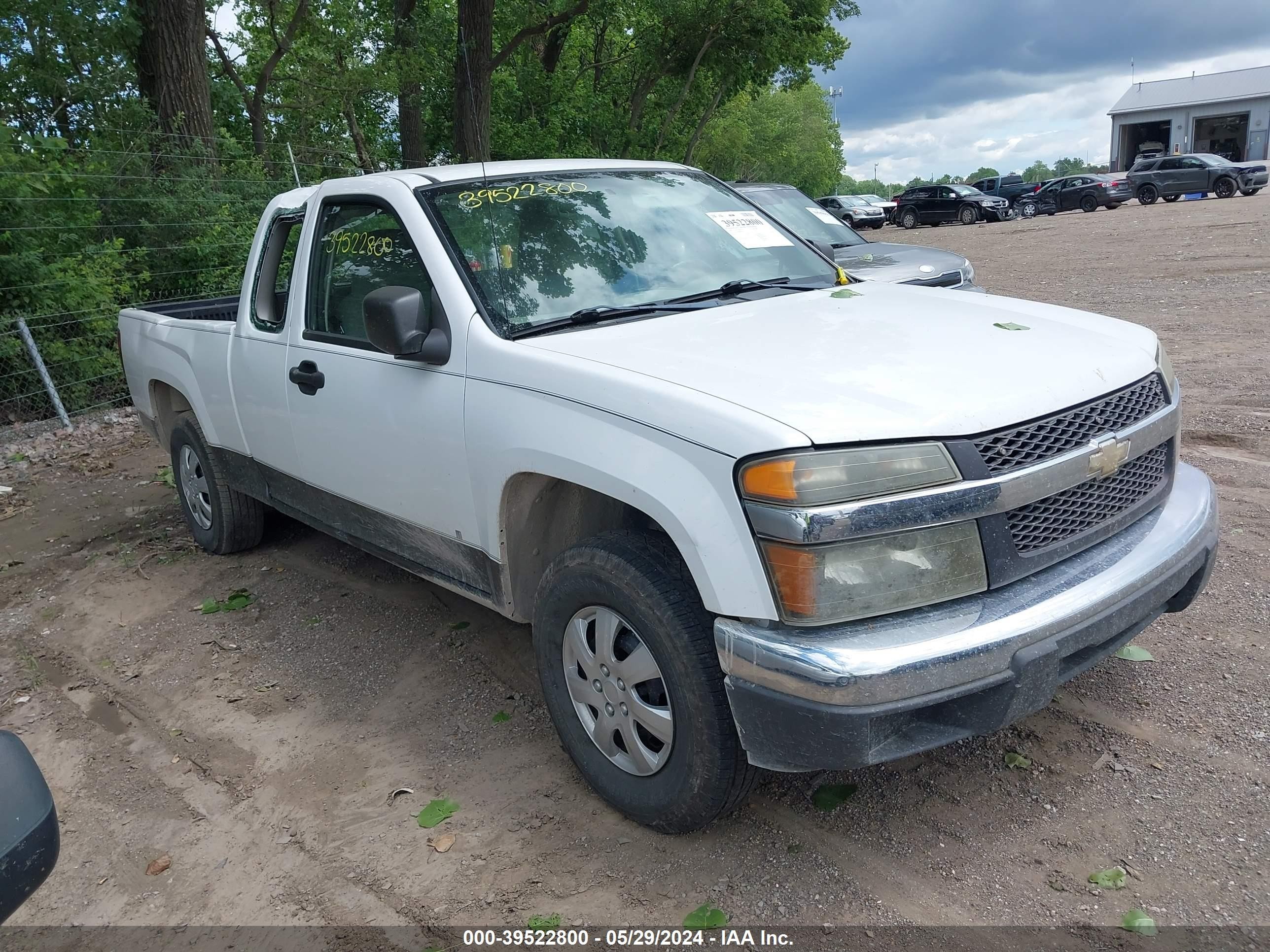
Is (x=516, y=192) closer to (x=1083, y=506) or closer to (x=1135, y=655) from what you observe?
(x=1083, y=506)

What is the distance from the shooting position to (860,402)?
2.51 meters

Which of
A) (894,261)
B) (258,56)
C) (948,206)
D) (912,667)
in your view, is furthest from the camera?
(948,206)

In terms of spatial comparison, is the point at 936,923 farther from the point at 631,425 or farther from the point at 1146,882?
the point at 631,425

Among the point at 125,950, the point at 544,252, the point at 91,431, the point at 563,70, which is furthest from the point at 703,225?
the point at 563,70

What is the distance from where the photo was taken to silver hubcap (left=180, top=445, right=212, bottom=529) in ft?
18.8

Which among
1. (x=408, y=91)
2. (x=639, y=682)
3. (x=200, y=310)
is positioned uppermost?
(x=408, y=91)

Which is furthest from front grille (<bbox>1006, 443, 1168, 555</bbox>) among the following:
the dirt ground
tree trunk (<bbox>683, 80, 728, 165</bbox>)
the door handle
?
tree trunk (<bbox>683, 80, 728, 165</bbox>)

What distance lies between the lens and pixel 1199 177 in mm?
29250

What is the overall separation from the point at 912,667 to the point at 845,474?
1.58ft

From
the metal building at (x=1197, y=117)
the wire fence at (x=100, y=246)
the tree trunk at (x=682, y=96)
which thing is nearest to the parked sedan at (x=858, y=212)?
the tree trunk at (x=682, y=96)

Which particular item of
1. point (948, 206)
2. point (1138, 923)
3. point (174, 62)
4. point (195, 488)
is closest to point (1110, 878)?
point (1138, 923)

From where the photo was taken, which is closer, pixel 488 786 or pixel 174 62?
pixel 488 786

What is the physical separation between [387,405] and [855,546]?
1.98 metres

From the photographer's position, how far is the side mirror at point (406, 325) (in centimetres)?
319
